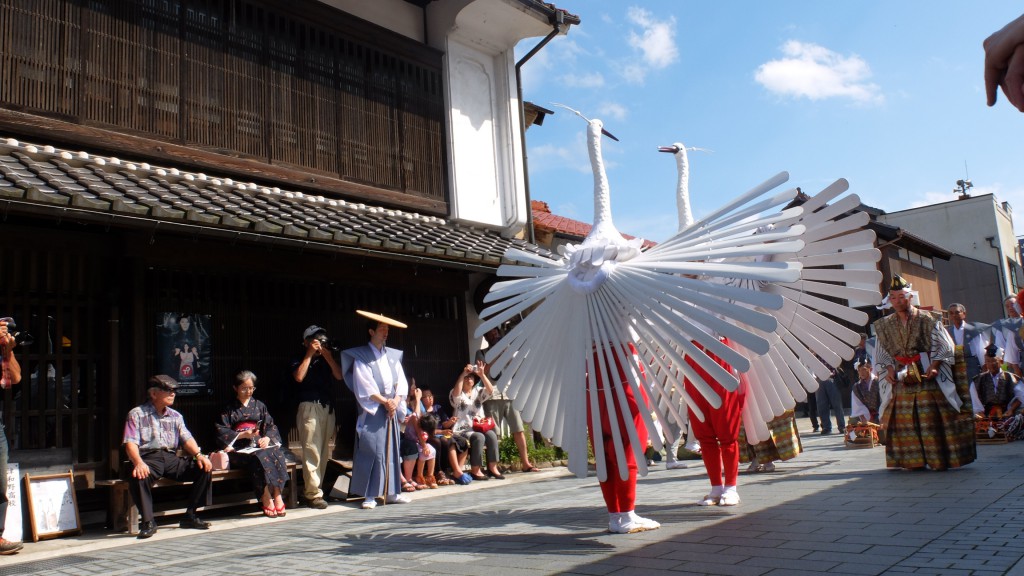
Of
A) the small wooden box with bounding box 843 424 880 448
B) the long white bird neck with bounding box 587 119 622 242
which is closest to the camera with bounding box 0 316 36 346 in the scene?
the long white bird neck with bounding box 587 119 622 242

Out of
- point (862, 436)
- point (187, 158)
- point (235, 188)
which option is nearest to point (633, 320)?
point (235, 188)

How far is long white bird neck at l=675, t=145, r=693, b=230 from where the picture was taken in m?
8.63

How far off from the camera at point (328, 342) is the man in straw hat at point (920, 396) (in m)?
5.97

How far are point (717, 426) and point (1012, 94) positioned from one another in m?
4.76

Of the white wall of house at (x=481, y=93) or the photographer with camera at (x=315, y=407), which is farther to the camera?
the white wall of house at (x=481, y=93)

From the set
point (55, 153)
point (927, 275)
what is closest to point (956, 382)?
point (55, 153)

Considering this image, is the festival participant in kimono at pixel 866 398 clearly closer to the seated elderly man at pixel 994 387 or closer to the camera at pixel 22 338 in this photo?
the seated elderly man at pixel 994 387

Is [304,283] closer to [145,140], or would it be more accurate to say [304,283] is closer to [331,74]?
[145,140]

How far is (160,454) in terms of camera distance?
7.03 metres

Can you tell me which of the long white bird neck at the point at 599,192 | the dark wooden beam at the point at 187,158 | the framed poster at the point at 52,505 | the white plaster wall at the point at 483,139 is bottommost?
the framed poster at the point at 52,505

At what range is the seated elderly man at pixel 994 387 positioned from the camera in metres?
11.1

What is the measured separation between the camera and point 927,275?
2845cm

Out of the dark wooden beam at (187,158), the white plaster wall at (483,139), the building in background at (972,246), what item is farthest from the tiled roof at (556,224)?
the building in background at (972,246)

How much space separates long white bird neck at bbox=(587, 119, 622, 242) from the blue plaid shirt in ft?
14.7
